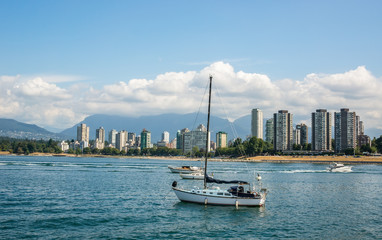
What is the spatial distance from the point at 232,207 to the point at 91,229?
74.0 ft

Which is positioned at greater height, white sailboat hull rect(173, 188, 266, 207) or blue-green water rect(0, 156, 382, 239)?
white sailboat hull rect(173, 188, 266, 207)

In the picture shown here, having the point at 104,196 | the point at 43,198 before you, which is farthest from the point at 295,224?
the point at 43,198

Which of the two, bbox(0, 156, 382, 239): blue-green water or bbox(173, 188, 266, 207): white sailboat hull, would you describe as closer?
bbox(0, 156, 382, 239): blue-green water

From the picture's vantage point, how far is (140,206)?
57.0 m

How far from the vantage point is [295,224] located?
151 feet

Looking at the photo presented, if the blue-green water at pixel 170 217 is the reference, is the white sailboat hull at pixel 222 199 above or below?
above

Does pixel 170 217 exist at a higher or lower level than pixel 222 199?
lower

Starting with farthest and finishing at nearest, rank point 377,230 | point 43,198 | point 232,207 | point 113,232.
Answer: point 43,198
point 232,207
point 377,230
point 113,232

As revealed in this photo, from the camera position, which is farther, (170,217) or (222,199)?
(222,199)

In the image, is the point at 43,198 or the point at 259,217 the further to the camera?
the point at 43,198

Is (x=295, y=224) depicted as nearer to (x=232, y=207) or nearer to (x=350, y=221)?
(x=350, y=221)

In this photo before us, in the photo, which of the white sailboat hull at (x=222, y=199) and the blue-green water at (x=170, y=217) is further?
the white sailboat hull at (x=222, y=199)

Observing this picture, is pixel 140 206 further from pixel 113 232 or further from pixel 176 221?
pixel 113 232

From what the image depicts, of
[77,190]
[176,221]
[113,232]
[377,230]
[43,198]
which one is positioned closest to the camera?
[113,232]
